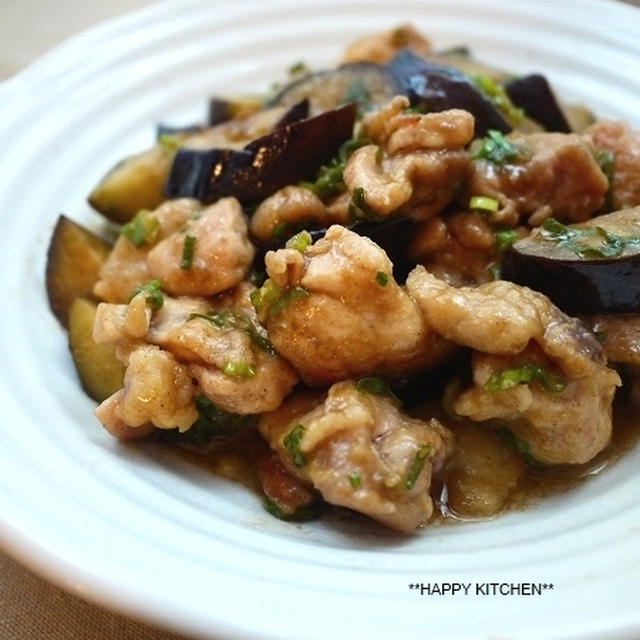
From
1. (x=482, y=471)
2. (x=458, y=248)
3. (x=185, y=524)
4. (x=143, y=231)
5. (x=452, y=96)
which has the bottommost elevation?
(x=482, y=471)

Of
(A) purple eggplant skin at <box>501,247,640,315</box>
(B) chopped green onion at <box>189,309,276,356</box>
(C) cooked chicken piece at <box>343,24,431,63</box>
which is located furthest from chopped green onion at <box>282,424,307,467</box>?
(C) cooked chicken piece at <box>343,24,431,63</box>

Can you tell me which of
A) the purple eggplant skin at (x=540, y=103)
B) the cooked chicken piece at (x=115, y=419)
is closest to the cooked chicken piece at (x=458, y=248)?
the purple eggplant skin at (x=540, y=103)

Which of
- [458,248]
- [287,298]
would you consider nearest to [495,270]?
[458,248]

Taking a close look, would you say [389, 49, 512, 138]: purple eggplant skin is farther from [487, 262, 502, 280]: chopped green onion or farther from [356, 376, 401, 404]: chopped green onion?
[356, 376, 401, 404]: chopped green onion

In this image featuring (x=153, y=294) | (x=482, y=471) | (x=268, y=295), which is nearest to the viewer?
(x=268, y=295)

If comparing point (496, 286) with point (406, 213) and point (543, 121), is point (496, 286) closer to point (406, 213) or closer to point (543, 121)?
point (406, 213)

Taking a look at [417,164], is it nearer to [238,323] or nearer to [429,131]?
[429,131]

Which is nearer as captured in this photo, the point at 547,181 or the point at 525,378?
the point at 525,378

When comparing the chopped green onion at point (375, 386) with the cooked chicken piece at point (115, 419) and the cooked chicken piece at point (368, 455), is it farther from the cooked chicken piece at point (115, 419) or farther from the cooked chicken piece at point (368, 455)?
the cooked chicken piece at point (115, 419)

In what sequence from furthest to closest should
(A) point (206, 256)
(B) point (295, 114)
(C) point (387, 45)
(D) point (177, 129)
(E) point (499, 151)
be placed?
(C) point (387, 45), (D) point (177, 129), (B) point (295, 114), (E) point (499, 151), (A) point (206, 256)
